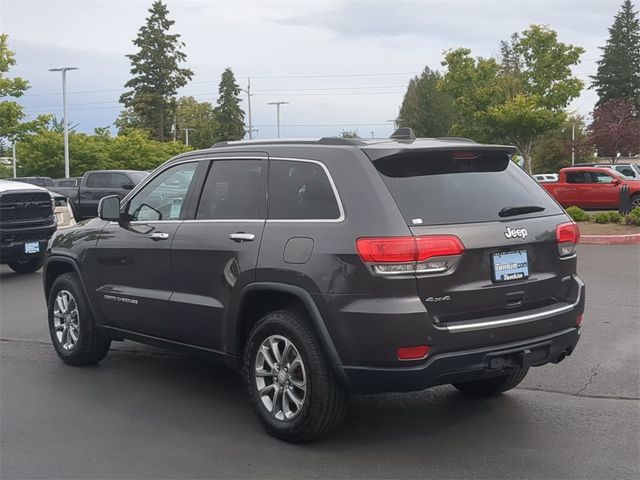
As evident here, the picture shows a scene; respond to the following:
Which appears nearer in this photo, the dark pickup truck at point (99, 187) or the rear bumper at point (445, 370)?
the rear bumper at point (445, 370)

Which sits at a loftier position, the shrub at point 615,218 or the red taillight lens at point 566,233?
the red taillight lens at point 566,233

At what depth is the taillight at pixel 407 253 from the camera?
386 cm

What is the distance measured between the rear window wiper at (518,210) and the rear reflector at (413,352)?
1010 mm

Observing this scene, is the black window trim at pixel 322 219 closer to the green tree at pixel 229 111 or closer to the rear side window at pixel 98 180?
the rear side window at pixel 98 180

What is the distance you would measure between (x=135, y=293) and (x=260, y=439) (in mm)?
1625

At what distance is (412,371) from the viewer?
3.88 meters

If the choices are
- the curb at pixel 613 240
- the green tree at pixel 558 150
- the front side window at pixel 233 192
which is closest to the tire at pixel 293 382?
the front side window at pixel 233 192

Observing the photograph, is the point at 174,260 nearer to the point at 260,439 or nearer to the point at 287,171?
the point at 287,171

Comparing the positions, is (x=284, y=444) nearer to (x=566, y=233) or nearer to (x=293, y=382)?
(x=293, y=382)

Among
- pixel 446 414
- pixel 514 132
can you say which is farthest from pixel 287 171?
pixel 514 132

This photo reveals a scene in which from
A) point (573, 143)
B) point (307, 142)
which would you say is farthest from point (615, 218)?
point (573, 143)

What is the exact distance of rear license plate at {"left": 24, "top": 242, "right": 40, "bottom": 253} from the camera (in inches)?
440

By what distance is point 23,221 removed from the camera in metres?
11.3

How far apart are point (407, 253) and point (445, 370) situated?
2.24 feet
